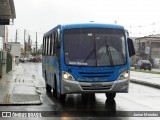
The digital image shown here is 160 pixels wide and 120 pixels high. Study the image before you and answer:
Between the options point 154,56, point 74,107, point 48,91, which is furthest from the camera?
point 154,56

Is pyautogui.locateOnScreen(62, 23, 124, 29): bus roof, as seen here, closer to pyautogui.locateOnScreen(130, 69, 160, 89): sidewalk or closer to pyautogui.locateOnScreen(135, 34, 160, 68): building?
pyautogui.locateOnScreen(130, 69, 160, 89): sidewalk

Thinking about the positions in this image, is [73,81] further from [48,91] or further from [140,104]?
[48,91]

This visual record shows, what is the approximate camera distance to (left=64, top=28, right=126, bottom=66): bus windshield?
14008mm

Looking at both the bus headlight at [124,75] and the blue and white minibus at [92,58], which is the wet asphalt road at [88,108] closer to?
the blue and white minibus at [92,58]

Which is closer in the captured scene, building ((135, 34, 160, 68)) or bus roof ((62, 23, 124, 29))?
bus roof ((62, 23, 124, 29))

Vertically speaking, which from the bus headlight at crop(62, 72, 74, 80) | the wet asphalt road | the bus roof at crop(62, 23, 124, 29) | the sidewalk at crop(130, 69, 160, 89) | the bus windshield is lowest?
the sidewalk at crop(130, 69, 160, 89)

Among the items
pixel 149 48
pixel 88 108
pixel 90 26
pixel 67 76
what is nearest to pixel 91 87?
pixel 88 108

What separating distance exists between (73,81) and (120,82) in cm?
155

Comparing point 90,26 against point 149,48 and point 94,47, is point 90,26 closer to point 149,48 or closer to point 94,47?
point 94,47

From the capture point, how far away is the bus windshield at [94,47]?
14008mm

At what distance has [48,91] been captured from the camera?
19.5 m

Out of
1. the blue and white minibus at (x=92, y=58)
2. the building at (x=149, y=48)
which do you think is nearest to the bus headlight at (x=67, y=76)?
the blue and white minibus at (x=92, y=58)

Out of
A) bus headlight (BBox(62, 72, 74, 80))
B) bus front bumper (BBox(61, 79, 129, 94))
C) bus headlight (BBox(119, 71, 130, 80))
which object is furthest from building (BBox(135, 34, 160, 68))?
bus headlight (BBox(62, 72, 74, 80))

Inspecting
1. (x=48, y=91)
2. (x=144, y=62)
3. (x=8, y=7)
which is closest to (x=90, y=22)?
(x=48, y=91)
